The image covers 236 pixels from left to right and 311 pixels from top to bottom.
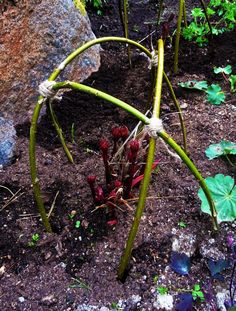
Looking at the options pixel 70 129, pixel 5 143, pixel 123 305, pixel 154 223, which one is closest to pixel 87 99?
pixel 70 129

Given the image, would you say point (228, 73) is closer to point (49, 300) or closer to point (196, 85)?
point (196, 85)

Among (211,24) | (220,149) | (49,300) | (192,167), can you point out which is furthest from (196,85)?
(49,300)

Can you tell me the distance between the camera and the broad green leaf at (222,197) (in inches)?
59.4

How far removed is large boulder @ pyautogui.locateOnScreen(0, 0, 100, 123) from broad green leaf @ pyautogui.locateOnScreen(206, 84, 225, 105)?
2.28 feet

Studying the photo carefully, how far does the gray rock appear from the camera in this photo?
1.83m

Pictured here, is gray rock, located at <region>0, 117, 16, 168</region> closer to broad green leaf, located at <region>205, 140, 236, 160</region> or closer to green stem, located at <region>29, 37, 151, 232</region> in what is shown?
green stem, located at <region>29, 37, 151, 232</region>

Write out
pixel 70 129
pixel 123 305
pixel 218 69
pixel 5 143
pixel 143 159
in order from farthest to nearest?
1. pixel 218 69
2. pixel 70 129
3. pixel 5 143
4. pixel 143 159
5. pixel 123 305

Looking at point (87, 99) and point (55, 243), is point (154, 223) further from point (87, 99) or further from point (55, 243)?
point (87, 99)

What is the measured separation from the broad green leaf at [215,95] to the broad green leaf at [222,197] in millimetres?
589

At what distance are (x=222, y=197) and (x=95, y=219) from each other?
0.47 m

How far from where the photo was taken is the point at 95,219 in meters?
1.58

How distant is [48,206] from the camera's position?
1.64m

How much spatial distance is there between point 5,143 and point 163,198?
2.37ft

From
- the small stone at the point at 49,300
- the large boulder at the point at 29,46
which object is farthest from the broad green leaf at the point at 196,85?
the small stone at the point at 49,300
